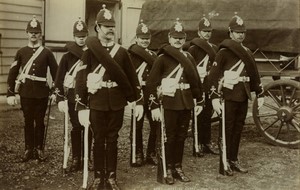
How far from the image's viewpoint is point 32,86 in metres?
5.76

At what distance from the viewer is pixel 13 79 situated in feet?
19.3

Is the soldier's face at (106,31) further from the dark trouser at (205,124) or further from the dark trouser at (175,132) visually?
the dark trouser at (205,124)

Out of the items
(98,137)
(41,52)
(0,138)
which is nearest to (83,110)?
(98,137)

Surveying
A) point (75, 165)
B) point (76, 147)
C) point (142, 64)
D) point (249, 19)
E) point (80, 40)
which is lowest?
point (75, 165)

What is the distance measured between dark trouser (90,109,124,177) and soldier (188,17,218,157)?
1987mm

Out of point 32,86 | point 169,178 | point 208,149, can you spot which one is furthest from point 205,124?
point 32,86

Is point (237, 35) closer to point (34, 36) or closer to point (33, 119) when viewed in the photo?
point (34, 36)

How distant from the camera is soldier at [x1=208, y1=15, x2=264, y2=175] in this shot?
17.6 ft

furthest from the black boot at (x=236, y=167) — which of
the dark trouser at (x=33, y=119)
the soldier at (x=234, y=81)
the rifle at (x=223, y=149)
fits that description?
the dark trouser at (x=33, y=119)

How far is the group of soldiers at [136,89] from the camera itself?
14.9 ft

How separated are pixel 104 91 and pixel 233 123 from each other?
6.07 feet

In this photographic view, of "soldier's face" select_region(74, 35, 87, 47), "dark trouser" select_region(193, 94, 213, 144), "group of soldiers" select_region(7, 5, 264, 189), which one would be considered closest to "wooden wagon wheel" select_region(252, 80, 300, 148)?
"dark trouser" select_region(193, 94, 213, 144)

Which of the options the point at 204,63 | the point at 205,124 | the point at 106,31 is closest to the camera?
the point at 106,31

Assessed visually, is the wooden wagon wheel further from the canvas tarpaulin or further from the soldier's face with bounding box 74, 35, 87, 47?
the soldier's face with bounding box 74, 35, 87, 47
